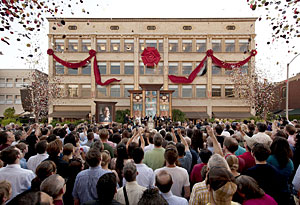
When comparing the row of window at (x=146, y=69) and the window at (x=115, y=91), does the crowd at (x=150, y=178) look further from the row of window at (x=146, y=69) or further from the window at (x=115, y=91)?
the row of window at (x=146, y=69)

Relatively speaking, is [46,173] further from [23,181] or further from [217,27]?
[217,27]

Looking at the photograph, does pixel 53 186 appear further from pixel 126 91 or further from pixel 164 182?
pixel 126 91

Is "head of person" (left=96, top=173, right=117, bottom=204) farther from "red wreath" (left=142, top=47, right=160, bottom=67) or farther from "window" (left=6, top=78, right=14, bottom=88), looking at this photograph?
"window" (left=6, top=78, right=14, bottom=88)

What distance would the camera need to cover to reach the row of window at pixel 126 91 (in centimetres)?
3138

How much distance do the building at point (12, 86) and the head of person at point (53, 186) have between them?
44985mm

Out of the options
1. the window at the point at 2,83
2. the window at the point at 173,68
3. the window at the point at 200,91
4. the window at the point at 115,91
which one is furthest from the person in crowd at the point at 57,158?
the window at the point at 2,83

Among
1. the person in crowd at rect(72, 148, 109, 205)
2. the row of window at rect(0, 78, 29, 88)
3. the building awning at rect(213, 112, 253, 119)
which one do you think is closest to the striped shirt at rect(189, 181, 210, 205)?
the person in crowd at rect(72, 148, 109, 205)

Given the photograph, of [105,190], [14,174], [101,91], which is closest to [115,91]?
[101,91]

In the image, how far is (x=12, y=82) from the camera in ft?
136

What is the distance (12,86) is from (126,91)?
25.9m

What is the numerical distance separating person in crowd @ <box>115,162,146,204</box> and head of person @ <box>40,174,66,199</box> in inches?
30.1

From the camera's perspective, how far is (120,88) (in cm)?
3147

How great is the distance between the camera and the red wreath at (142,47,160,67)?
100 feet

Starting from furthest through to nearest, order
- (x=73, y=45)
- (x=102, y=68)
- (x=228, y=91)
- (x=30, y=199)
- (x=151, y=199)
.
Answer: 1. (x=73, y=45)
2. (x=102, y=68)
3. (x=228, y=91)
4. (x=151, y=199)
5. (x=30, y=199)
